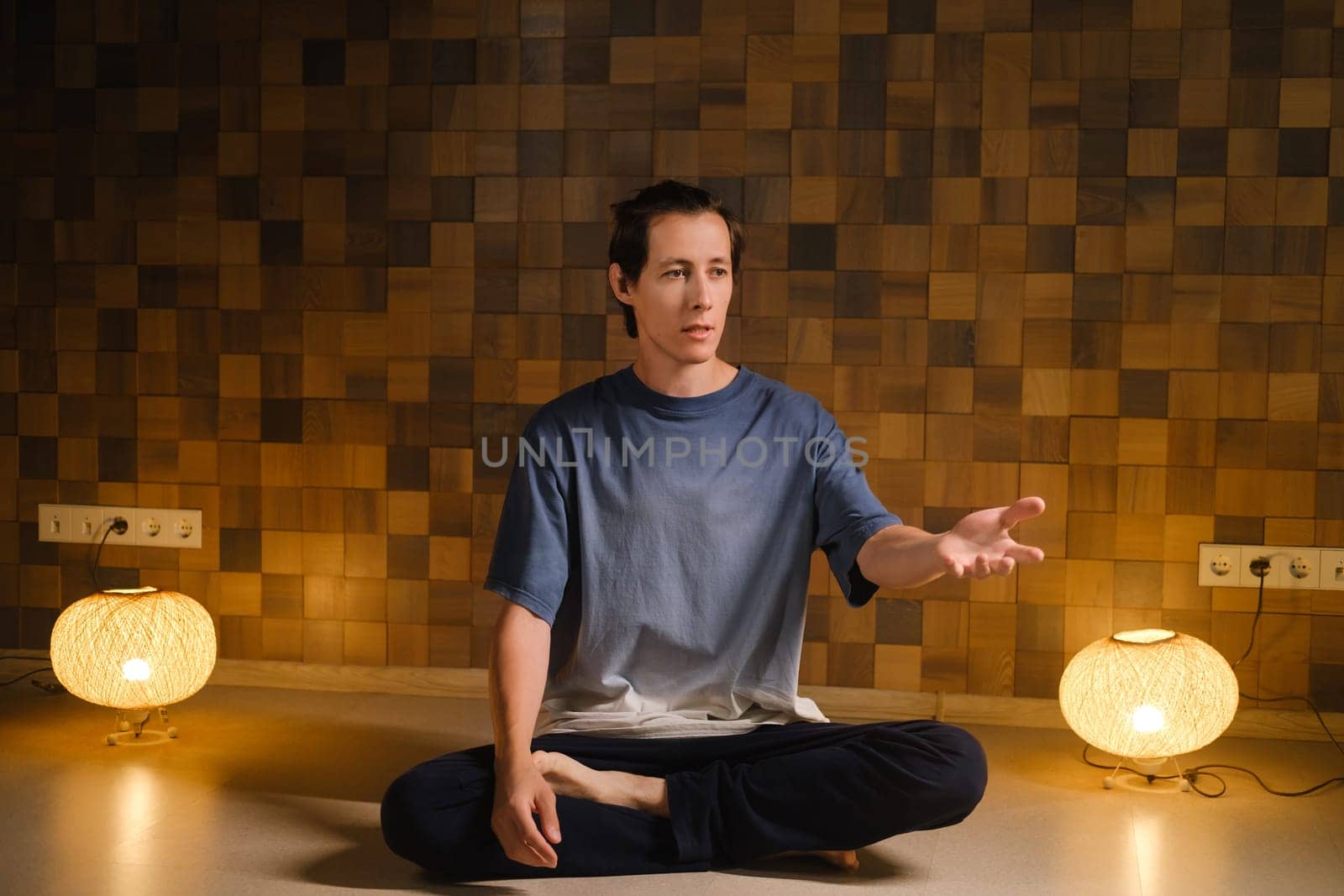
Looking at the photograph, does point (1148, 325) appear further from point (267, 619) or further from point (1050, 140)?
point (267, 619)

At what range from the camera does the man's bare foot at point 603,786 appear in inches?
86.9

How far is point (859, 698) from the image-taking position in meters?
3.20

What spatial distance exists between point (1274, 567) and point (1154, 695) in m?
0.68

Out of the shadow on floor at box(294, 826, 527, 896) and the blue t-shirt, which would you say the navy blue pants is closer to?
the shadow on floor at box(294, 826, 527, 896)

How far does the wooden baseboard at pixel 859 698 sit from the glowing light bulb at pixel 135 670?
60 cm

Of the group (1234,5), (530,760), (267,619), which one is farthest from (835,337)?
(267,619)

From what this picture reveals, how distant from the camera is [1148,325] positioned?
3.06 metres

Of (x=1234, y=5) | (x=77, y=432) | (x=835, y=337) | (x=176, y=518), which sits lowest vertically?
(x=176, y=518)

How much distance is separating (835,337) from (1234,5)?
47.1 inches

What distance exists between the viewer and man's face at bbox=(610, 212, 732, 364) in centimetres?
229

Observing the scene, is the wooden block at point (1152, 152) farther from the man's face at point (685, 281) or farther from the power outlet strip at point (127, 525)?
the power outlet strip at point (127, 525)

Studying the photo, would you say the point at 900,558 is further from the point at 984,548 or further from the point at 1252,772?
the point at 1252,772

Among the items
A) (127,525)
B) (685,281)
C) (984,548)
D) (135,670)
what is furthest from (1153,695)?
(127,525)

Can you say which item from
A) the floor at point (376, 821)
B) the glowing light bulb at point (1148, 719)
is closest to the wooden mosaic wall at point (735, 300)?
the floor at point (376, 821)
